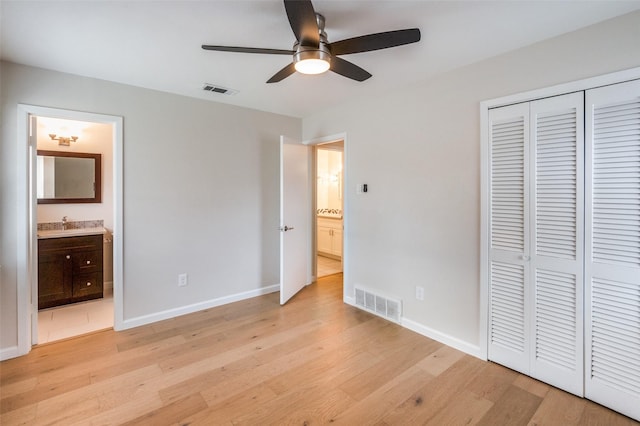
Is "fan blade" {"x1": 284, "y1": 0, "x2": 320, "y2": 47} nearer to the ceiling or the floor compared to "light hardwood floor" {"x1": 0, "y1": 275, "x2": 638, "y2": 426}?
nearer to the ceiling

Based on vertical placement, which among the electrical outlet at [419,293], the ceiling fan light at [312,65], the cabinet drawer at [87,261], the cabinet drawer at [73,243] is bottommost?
the electrical outlet at [419,293]

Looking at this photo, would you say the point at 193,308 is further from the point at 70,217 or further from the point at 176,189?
the point at 70,217

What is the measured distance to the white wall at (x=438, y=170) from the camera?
6.66 ft

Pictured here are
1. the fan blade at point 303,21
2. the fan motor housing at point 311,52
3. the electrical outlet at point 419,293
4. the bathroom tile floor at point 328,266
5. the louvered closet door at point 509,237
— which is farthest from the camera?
the bathroom tile floor at point 328,266

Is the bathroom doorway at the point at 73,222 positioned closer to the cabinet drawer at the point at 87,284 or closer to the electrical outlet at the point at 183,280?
the cabinet drawer at the point at 87,284

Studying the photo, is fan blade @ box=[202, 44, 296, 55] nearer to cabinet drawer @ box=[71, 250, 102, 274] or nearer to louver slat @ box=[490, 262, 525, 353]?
louver slat @ box=[490, 262, 525, 353]

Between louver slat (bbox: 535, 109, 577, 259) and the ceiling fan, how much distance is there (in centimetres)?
123

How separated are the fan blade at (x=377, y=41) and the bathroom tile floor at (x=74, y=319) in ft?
11.2

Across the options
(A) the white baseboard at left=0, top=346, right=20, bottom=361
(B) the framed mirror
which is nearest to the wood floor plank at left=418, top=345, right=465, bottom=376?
(A) the white baseboard at left=0, top=346, right=20, bottom=361

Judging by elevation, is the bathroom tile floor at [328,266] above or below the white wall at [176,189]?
below

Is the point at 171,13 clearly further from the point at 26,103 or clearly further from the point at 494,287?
the point at 494,287

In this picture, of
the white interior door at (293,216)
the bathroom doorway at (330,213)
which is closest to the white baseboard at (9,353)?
the white interior door at (293,216)

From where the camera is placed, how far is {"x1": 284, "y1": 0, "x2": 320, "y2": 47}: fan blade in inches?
54.2

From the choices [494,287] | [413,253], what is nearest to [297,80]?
[413,253]
